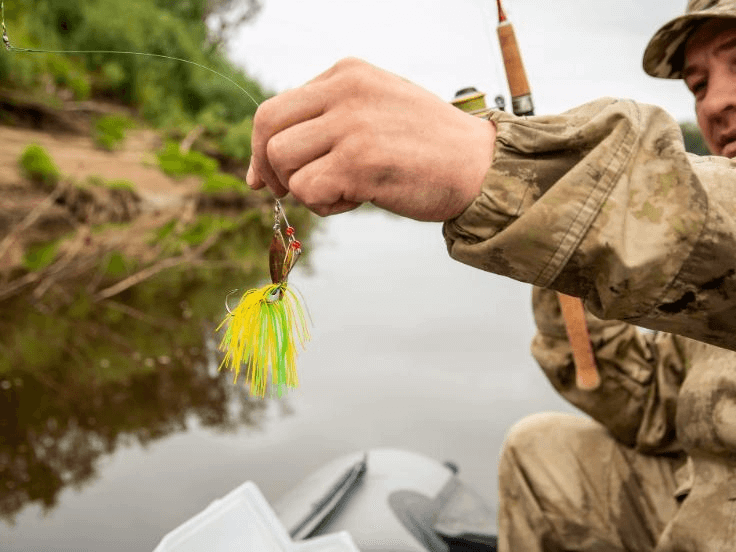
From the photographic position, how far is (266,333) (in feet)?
3.56

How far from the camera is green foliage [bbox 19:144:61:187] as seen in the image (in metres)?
9.32

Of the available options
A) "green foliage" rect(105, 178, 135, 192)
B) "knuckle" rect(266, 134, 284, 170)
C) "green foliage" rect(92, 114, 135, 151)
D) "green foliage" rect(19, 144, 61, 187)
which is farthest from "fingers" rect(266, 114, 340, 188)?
"green foliage" rect(92, 114, 135, 151)

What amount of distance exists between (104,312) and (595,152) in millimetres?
5951

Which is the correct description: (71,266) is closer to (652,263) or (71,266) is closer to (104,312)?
(104,312)

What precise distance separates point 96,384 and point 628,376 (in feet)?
12.8

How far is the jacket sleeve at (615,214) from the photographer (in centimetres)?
80

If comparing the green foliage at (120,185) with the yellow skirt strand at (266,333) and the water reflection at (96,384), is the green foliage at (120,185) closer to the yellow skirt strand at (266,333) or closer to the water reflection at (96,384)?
the water reflection at (96,384)

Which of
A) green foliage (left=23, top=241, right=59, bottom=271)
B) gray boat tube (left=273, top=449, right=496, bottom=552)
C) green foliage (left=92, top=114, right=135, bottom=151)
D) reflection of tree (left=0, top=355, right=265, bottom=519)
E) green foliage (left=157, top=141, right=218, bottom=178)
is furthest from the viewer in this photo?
green foliage (left=157, top=141, right=218, bottom=178)

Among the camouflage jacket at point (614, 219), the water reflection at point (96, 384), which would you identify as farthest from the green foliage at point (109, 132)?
the camouflage jacket at point (614, 219)

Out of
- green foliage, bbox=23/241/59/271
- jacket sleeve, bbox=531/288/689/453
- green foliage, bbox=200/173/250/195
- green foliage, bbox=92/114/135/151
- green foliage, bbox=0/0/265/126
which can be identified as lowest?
jacket sleeve, bbox=531/288/689/453

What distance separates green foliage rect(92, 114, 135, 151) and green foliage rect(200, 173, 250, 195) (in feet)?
6.19

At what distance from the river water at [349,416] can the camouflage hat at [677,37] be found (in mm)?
2459

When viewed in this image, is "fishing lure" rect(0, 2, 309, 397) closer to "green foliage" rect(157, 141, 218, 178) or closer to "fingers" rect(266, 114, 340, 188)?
"fingers" rect(266, 114, 340, 188)

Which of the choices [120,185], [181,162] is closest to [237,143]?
[181,162]
